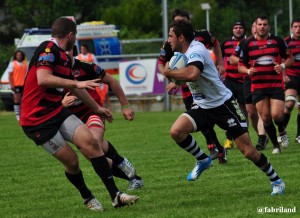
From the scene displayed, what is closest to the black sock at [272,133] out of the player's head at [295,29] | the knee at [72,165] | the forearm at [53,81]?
the player's head at [295,29]

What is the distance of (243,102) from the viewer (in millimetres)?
16312

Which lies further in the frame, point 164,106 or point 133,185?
point 164,106

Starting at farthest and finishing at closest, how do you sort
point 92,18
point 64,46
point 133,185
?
point 92,18 < point 133,185 < point 64,46

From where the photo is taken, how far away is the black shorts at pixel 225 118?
392 inches

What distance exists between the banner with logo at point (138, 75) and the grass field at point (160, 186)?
11.8 metres

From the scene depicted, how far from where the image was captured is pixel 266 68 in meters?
14.2

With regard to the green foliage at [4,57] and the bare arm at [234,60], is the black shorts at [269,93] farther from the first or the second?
the green foliage at [4,57]

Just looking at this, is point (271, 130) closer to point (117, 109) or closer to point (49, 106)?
point (49, 106)

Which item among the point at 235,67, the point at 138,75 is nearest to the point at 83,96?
the point at 235,67

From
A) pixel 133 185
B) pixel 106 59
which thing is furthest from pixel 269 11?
pixel 133 185

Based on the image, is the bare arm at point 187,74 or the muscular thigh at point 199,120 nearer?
the bare arm at point 187,74

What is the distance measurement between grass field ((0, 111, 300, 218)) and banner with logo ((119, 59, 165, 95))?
11807 mm

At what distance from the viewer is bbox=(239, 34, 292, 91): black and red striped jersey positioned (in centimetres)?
1411

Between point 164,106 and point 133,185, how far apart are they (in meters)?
18.7
